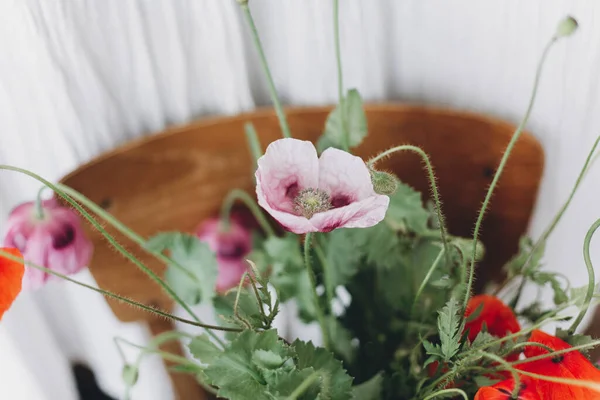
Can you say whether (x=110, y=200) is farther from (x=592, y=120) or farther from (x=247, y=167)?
(x=592, y=120)

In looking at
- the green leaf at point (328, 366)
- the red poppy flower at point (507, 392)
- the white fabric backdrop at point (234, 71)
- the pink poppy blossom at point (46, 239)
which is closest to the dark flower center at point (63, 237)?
the pink poppy blossom at point (46, 239)

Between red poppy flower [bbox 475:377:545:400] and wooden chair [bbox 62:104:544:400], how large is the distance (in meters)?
0.31

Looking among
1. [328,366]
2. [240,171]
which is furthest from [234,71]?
[328,366]

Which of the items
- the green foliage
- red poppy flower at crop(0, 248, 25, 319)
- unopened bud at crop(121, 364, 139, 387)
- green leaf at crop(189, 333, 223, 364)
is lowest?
unopened bud at crop(121, 364, 139, 387)

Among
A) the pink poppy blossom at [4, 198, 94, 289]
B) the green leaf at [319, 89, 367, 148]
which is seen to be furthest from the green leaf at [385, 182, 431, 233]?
the pink poppy blossom at [4, 198, 94, 289]

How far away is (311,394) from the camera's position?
1.06 feet

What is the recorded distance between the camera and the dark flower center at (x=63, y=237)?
45cm

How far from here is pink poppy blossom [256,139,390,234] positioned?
0.95 ft

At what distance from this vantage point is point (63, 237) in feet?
1.49

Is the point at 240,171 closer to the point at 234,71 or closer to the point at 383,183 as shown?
the point at 234,71

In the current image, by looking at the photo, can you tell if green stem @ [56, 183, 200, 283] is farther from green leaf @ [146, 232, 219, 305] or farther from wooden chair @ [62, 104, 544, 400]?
wooden chair @ [62, 104, 544, 400]

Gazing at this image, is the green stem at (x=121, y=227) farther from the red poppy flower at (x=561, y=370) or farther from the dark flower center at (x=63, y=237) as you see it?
the red poppy flower at (x=561, y=370)

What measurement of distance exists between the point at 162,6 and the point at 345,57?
183 mm

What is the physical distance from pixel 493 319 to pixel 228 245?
11.6 inches
